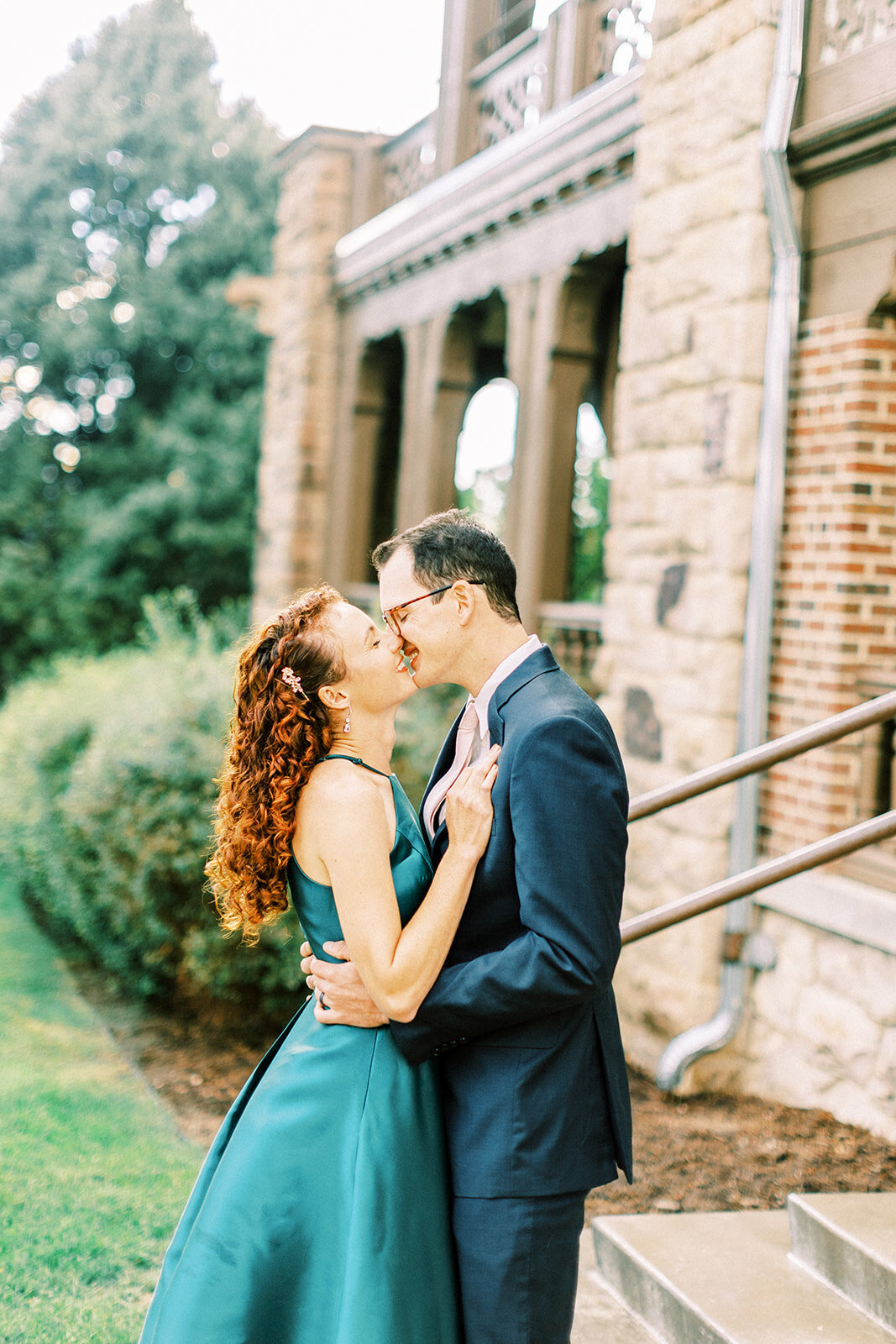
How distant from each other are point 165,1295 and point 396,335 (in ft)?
28.5

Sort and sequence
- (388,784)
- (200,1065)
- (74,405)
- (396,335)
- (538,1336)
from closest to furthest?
1. (538,1336)
2. (388,784)
3. (200,1065)
4. (396,335)
5. (74,405)

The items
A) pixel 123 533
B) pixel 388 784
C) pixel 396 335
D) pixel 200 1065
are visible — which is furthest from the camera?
pixel 123 533

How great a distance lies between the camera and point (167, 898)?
20.7ft

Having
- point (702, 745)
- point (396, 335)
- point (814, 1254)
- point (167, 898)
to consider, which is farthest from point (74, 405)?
point (814, 1254)

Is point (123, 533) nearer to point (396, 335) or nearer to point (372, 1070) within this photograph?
point (396, 335)

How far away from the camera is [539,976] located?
1911mm

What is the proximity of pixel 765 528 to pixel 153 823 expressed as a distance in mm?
3530

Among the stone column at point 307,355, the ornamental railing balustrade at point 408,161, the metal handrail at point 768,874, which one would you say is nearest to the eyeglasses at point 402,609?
the metal handrail at point 768,874

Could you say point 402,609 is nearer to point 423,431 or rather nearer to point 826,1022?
point 826,1022

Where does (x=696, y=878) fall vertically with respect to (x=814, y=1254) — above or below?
above

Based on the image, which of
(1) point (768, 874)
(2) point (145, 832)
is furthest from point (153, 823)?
(1) point (768, 874)

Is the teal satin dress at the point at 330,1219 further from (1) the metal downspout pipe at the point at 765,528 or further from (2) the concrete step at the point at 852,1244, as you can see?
(1) the metal downspout pipe at the point at 765,528

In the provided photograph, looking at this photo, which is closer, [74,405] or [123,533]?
[123,533]

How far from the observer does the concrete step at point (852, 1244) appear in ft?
9.52
